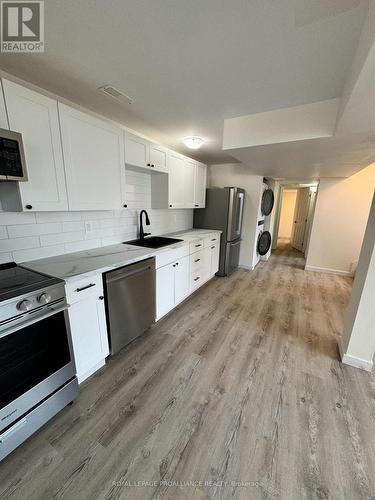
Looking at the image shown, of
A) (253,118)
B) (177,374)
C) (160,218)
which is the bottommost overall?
(177,374)

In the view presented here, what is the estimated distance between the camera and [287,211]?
28.6 ft

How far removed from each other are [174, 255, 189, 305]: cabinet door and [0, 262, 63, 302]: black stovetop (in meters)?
1.58

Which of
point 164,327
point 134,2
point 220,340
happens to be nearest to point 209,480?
point 220,340

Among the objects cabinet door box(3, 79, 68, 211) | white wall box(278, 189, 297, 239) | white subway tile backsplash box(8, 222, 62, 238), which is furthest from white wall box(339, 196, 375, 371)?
white wall box(278, 189, 297, 239)

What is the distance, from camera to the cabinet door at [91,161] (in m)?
1.67

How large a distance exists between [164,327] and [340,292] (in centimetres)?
330

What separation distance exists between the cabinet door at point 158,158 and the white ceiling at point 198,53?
54 cm

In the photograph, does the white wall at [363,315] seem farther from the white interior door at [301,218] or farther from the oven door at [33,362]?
the white interior door at [301,218]

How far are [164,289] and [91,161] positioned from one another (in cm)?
162

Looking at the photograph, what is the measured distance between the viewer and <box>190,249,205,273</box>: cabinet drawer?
3.14m

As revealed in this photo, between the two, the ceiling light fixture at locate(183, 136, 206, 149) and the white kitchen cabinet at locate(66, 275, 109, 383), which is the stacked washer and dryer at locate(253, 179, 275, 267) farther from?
the white kitchen cabinet at locate(66, 275, 109, 383)

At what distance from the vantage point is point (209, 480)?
1.12 m

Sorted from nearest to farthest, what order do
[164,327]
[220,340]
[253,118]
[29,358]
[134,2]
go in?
[134,2]
[29,358]
[253,118]
[220,340]
[164,327]

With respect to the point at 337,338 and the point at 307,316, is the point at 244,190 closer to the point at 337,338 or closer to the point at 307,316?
the point at 307,316
